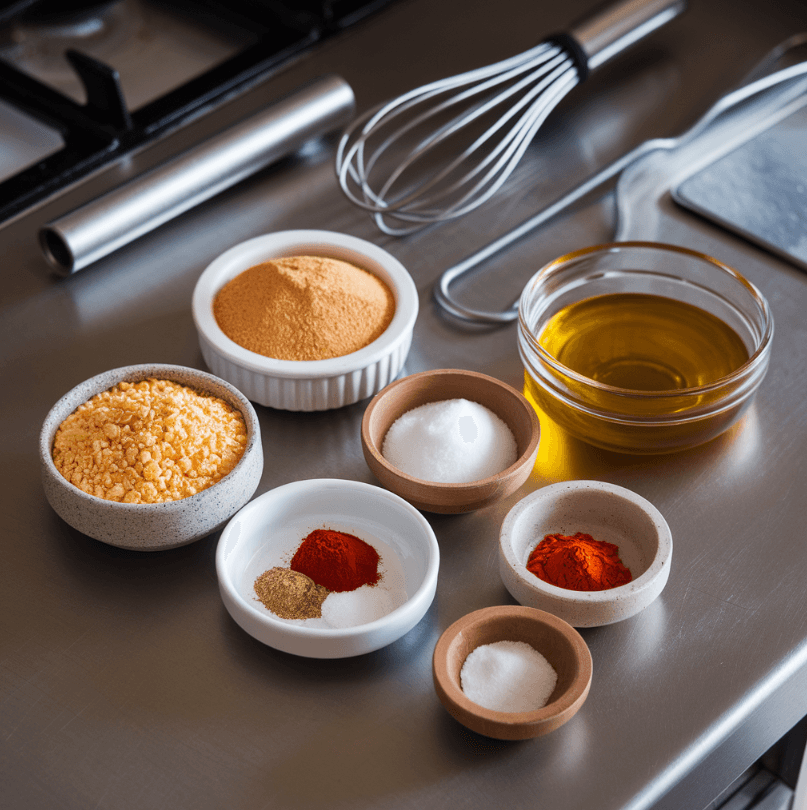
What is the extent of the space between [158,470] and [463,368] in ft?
0.83

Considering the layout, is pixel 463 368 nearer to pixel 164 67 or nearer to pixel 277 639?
pixel 277 639

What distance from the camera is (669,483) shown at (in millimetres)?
671

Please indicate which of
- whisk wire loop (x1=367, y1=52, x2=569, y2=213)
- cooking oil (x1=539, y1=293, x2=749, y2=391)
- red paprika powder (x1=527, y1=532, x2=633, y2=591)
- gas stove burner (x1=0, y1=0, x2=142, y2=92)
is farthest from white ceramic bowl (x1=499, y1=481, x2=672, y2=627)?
gas stove burner (x1=0, y1=0, x2=142, y2=92)

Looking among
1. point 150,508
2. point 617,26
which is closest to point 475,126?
point 617,26

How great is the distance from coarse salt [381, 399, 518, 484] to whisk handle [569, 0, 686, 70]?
16.4 inches

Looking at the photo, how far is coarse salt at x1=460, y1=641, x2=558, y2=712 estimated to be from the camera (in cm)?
52

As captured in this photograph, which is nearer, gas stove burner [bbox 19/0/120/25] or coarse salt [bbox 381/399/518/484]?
coarse salt [bbox 381/399/518/484]

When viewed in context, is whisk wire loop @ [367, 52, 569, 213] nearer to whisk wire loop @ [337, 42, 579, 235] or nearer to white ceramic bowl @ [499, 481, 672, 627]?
whisk wire loop @ [337, 42, 579, 235]

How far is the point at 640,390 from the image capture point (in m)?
0.67

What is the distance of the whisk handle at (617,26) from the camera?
2.94 ft

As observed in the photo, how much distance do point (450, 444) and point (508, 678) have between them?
0.16 m

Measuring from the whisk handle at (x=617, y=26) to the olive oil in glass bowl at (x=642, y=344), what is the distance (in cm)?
25

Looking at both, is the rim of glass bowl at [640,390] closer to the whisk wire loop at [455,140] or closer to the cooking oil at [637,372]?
the cooking oil at [637,372]

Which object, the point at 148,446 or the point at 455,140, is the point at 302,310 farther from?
the point at 455,140
